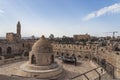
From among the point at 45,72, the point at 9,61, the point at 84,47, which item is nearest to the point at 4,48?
the point at 9,61

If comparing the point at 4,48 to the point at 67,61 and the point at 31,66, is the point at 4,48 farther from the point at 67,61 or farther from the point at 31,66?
the point at 31,66

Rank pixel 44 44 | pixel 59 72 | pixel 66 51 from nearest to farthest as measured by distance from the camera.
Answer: pixel 59 72 → pixel 44 44 → pixel 66 51

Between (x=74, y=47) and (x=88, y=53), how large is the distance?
4110 millimetres

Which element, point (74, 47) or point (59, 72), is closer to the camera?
point (59, 72)

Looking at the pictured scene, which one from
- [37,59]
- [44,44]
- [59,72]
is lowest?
[59,72]

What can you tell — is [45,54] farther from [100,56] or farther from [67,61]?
[100,56]

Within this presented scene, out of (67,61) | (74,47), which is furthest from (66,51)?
(67,61)

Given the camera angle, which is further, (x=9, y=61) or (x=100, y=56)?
(x=100, y=56)

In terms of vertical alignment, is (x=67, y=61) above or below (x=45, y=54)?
below

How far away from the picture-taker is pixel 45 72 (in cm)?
1600

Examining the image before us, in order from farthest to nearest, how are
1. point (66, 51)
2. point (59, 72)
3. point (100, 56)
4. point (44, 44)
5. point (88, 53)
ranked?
point (66, 51) → point (88, 53) → point (100, 56) → point (44, 44) → point (59, 72)

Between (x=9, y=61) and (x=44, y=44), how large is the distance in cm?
969

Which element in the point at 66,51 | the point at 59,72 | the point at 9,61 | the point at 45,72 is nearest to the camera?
the point at 45,72

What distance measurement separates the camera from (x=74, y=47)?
36531 millimetres
